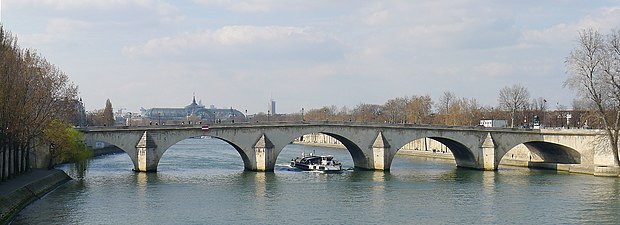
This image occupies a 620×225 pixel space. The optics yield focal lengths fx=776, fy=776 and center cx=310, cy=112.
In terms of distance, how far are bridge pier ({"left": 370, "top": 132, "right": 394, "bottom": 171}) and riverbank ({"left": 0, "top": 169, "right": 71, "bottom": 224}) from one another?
24096 mm

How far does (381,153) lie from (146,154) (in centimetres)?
1869

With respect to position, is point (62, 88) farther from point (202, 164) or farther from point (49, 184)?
point (202, 164)

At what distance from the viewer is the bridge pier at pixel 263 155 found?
60000mm

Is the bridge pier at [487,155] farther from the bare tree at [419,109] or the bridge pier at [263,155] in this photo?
the bare tree at [419,109]

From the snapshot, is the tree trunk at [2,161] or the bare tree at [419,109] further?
the bare tree at [419,109]

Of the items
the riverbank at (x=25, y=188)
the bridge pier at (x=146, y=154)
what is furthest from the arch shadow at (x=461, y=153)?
the riverbank at (x=25, y=188)

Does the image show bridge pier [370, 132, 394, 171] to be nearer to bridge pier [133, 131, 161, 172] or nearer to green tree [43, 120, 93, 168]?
bridge pier [133, 131, 161, 172]

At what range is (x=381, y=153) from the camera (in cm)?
6272

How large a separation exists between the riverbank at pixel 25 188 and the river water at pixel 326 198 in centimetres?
47

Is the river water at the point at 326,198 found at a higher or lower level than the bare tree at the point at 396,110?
lower

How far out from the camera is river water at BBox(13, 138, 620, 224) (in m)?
35.8

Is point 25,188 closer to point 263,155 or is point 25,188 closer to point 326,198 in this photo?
point 326,198

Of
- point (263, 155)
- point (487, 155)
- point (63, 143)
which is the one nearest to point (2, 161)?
point (63, 143)

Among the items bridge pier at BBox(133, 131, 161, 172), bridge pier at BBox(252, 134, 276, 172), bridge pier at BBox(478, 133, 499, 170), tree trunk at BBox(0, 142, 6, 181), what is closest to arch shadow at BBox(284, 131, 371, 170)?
bridge pier at BBox(252, 134, 276, 172)
